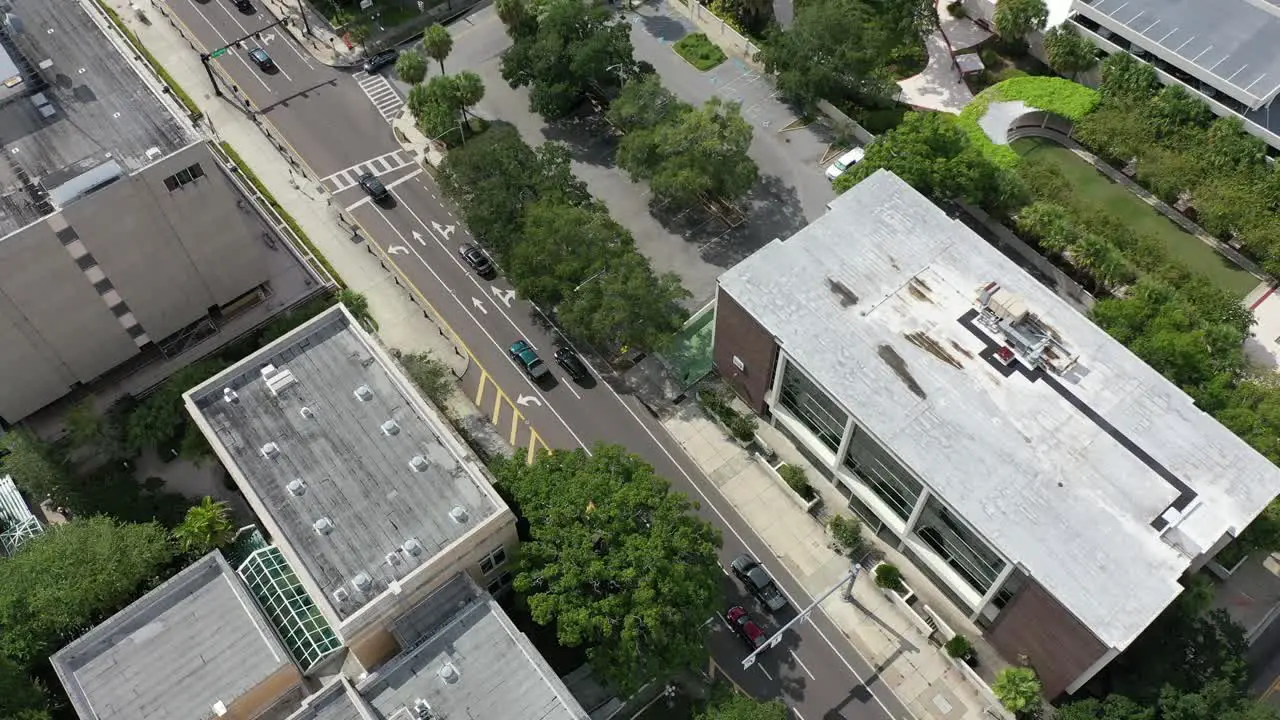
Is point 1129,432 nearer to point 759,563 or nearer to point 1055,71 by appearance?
point 759,563

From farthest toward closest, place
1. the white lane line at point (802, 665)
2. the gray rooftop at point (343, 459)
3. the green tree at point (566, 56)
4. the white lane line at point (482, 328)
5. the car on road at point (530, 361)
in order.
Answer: the green tree at point (566, 56) → the car on road at point (530, 361) → the white lane line at point (482, 328) → the white lane line at point (802, 665) → the gray rooftop at point (343, 459)

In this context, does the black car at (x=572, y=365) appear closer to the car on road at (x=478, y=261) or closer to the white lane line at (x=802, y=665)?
the car on road at (x=478, y=261)

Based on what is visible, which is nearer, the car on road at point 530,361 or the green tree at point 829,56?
the car on road at point 530,361

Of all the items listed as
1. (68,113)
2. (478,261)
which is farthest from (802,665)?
(68,113)

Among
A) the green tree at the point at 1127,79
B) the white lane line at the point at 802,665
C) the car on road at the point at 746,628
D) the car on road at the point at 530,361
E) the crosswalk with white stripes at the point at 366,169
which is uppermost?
the crosswalk with white stripes at the point at 366,169

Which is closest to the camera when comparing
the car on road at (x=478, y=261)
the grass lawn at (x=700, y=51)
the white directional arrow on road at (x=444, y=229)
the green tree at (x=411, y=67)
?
the car on road at (x=478, y=261)

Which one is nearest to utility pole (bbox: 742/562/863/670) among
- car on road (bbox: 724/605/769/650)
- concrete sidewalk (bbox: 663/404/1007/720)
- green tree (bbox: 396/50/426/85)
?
car on road (bbox: 724/605/769/650)

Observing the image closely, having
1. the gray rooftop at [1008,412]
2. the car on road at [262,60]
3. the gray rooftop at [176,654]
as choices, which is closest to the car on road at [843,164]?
the gray rooftop at [1008,412]

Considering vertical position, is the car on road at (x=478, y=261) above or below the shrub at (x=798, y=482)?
above
